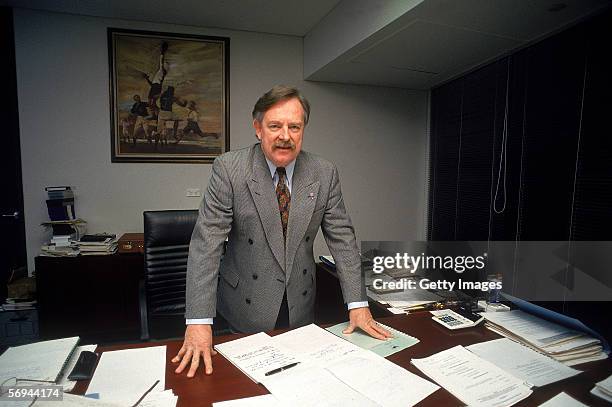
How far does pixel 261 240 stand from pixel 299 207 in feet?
0.64

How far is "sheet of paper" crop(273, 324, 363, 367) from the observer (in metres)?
1.08

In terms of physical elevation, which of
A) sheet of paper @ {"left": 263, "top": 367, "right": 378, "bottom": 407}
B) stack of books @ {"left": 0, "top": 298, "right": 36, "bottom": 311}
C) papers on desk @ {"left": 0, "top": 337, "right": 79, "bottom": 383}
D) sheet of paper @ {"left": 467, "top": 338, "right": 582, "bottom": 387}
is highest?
papers on desk @ {"left": 0, "top": 337, "right": 79, "bottom": 383}

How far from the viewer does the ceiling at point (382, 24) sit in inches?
84.0

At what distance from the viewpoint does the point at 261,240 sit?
1414 millimetres

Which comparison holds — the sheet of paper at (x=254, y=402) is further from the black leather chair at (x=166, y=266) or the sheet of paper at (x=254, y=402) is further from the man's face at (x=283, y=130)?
the black leather chair at (x=166, y=266)

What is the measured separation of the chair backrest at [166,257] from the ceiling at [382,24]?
1.76 m

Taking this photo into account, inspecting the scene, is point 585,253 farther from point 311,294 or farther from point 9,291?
point 9,291

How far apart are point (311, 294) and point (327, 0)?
2.45 meters

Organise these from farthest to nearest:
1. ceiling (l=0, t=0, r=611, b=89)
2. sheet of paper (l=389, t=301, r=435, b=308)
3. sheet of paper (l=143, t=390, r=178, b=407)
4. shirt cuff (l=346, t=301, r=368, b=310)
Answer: ceiling (l=0, t=0, r=611, b=89)
sheet of paper (l=389, t=301, r=435, b=308)
shirt cuff (l=346, t=301, r=368, b=310)
sheet of paper (l=143, t=390, r=178, b=407)

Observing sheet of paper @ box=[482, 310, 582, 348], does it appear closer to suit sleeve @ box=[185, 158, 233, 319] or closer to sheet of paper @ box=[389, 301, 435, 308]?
sheet of paper @ box=[389, 301, 435, 308]

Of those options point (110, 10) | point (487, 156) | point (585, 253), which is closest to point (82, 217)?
point (110, 10)

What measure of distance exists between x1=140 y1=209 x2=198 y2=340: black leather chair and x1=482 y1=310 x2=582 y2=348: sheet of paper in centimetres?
166

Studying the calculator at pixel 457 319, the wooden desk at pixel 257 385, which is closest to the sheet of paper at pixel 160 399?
the wooden desk at pixel 257 385

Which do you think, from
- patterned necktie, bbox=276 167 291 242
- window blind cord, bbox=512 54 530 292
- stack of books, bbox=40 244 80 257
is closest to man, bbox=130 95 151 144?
stack of books, bbox=40 244 80 257
